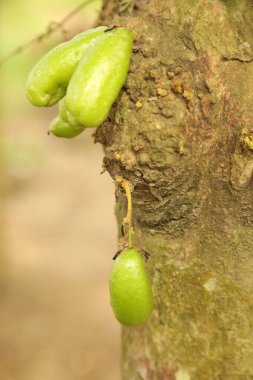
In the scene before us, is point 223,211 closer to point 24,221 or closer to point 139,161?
point 139,161

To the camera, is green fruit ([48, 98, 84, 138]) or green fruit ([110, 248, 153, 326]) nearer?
green fruit ([110, 248, 153, 326])

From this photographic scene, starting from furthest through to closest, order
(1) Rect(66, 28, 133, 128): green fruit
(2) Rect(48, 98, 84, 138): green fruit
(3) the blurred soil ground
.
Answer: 1. (3) the blurred soil ground
2. (2) Rect(48, 98, 84, 138): green fruit
3. (1) Rect(66, 28, 133, 128): green fruit

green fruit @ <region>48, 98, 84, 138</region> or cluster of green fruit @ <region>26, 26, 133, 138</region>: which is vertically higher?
cluster of green fruit @ <region>26, 26, 133, 138</region>

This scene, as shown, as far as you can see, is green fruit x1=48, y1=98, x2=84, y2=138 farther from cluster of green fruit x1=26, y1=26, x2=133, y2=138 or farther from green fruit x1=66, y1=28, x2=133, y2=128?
green fruit x1=66, y1=28, x2=133, y2=128

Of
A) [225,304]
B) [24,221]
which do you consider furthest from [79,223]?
[225,304]

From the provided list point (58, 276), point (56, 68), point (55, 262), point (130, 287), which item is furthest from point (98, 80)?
point (55, 262)

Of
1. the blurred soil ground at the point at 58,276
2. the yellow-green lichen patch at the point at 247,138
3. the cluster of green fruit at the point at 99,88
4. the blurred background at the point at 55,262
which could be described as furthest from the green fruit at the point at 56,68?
the blurred soil ground at the point at 58,276

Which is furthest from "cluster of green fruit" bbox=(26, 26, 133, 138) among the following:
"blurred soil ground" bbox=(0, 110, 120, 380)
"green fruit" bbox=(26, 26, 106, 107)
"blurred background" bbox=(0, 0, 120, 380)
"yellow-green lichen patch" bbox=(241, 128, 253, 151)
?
"blurred soil ground" bbox=(0, 110, 120, 380)
